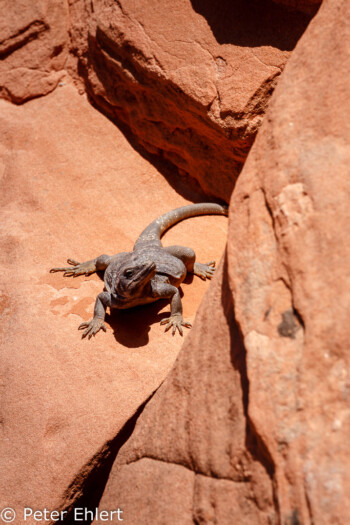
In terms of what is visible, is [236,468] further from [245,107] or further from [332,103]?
[245,107]

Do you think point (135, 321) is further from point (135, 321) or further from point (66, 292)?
point (66, 292)

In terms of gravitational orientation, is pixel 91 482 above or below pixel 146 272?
below

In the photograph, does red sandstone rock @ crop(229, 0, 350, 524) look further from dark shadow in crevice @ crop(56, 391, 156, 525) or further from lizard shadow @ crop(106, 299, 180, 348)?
lizard shadow @ crop(106, 299, 180, 348)

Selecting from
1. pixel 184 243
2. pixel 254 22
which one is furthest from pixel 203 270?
pixel 254 22

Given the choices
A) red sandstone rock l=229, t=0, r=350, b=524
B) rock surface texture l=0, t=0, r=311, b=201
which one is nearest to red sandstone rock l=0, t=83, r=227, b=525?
rock surface texture l=0, t=0, r=311, b=201

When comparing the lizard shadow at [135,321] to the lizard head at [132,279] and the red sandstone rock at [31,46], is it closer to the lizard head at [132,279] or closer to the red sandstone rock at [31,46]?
the lizard head at [132,279]

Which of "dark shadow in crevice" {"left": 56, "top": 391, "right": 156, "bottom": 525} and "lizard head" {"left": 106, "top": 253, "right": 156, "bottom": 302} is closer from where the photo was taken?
"dark shadow in crevice" {"left": 56, "top": 391, "right": 156, "bottom": 525}
